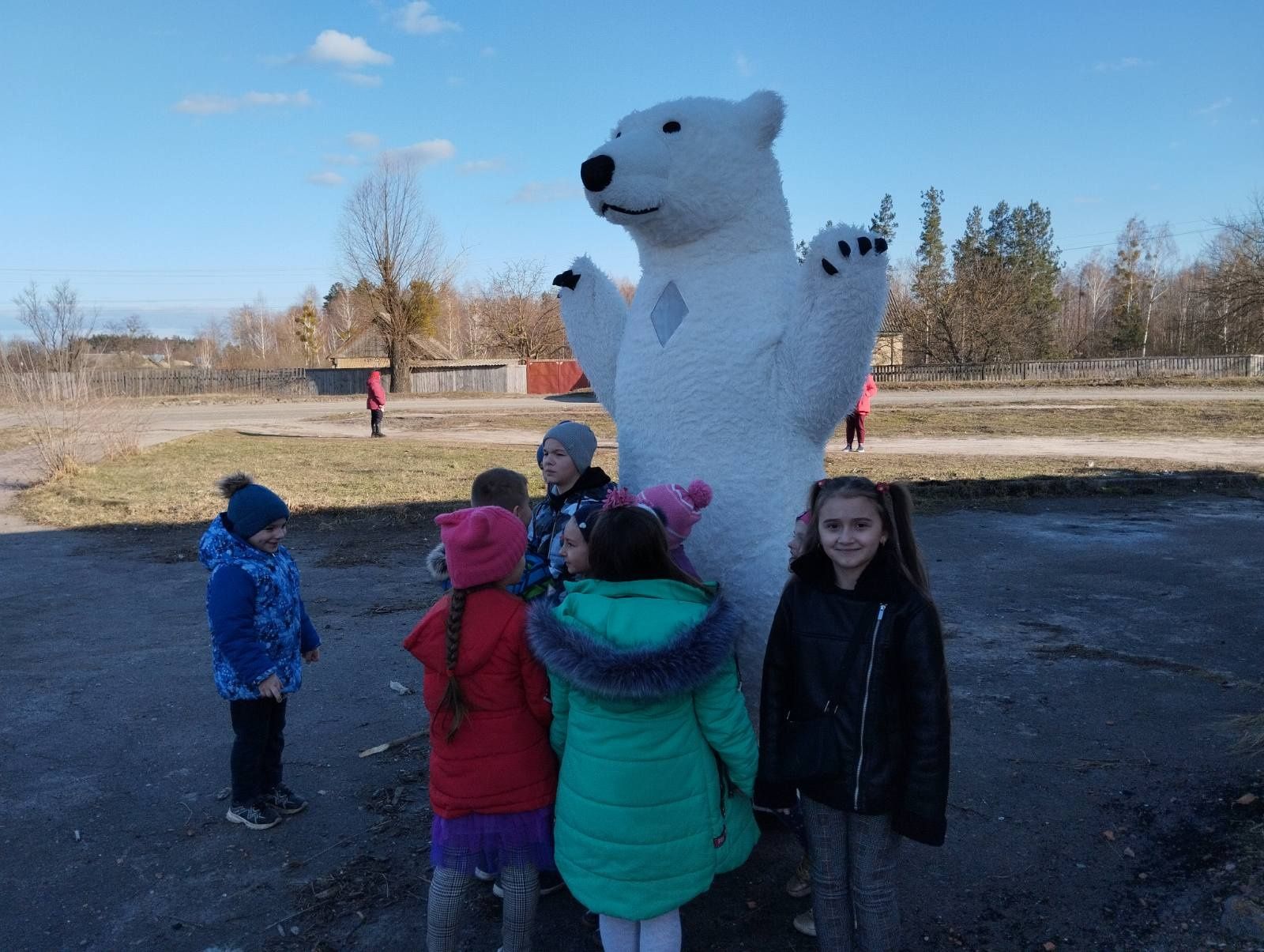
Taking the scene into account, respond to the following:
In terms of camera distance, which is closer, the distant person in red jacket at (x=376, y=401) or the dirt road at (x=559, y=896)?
the dirt road at (x=559, y=896)

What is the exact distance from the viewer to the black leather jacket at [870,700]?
6.75ft

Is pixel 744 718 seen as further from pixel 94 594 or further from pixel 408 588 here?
pixel 94 594

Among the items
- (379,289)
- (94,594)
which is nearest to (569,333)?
(94,594)

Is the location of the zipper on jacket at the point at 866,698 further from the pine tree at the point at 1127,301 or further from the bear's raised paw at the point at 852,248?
the pine tree at the point at 1127,301

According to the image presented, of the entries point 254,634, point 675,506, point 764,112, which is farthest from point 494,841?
point 764,112

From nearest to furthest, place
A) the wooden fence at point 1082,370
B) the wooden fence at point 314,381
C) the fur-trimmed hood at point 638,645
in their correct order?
the fur-trimmed hood at point 638,645 < the wooden fence at point 1082,370 < the wooden fence at point 314,381

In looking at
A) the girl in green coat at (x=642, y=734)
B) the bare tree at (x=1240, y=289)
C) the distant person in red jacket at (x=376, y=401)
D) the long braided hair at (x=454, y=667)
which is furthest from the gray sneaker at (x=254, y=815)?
the bare tree at (x=1240, y=289)

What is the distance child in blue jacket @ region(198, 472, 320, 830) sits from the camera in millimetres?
3074

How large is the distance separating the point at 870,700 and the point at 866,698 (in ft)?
0.03

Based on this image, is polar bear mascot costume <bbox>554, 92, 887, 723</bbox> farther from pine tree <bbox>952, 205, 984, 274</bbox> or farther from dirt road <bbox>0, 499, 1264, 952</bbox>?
pine tree <bbox>952, 205, 984, 274</bbox>

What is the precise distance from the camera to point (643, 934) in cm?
213

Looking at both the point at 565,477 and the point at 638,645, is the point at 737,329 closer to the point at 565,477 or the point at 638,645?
the point at 565,477

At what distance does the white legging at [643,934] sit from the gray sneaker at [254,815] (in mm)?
1719

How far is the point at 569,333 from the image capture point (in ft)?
10.9
